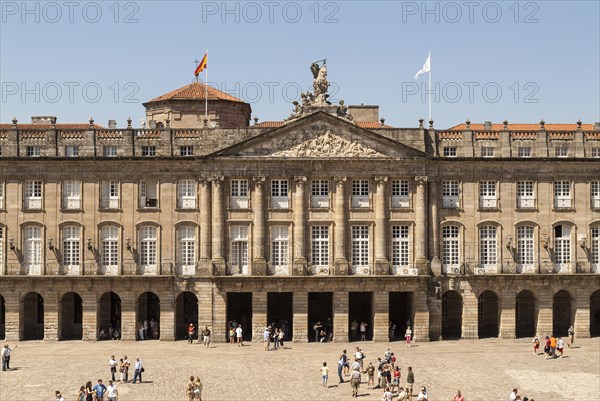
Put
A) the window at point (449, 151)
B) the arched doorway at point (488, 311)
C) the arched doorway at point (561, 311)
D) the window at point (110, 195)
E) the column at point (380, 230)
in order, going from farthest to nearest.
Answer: the arched doorway at point (488, 311), the arched doorway at point (561, 311), the window at point (449, 151), the window at point (110, 195), the column at point (380, 230)

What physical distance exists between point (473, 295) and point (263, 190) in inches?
590

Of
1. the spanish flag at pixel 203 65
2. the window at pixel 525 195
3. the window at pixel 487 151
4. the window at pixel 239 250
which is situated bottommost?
the window at pixel 239 250

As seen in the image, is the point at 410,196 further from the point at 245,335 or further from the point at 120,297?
the point at 120,297

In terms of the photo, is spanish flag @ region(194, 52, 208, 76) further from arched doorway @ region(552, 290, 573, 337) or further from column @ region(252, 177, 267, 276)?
arched doorway @ region(552, 290, 573, 337)

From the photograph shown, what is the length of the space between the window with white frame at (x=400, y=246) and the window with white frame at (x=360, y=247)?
68.9 inches

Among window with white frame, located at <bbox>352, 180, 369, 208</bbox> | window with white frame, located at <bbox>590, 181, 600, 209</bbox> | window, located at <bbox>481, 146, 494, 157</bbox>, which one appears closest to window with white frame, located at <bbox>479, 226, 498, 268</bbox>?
window, located at <bbox>481, 146, 494, 157</bbox>

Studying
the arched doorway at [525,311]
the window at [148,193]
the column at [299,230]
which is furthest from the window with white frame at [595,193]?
the window at [148,193]

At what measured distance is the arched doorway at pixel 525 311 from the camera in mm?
63438

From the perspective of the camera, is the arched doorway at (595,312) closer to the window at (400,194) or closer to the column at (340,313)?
the window at (400,194)

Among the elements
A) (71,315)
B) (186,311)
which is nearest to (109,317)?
(71,315)

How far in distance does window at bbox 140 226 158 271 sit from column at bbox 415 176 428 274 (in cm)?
1666

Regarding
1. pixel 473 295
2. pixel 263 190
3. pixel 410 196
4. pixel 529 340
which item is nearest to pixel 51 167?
pixel 263 190

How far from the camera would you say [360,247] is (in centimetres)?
5947

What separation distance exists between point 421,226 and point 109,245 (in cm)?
1985
